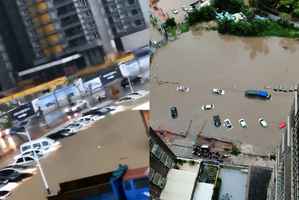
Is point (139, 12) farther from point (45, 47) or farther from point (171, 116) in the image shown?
point (171, 116)

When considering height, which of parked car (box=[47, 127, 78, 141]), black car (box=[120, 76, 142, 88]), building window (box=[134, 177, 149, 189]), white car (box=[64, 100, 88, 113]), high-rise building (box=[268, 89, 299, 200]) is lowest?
high-rise building (box=[268, 89, 299, 200])

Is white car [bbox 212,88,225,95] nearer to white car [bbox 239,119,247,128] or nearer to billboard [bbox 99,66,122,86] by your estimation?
white car [bbox 239,119,247,128]

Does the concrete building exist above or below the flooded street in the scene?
above

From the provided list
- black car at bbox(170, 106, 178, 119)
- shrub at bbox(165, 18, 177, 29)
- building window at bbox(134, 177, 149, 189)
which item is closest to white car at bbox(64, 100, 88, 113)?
building window at bbox(134, 177, 149, 189)

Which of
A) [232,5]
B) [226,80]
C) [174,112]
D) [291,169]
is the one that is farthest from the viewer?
[232,5]

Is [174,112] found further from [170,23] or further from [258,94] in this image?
[170,23]

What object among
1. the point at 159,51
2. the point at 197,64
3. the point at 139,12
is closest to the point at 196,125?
the point at 197,64

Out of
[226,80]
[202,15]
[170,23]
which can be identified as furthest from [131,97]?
[202,15]
